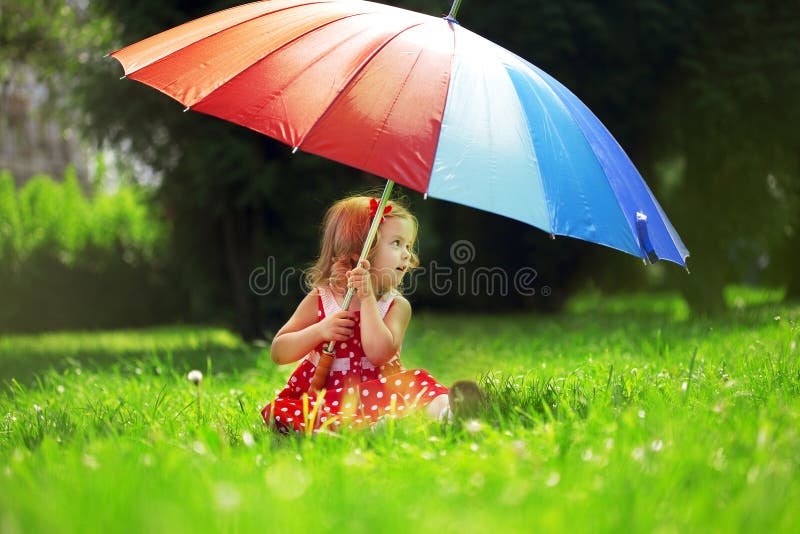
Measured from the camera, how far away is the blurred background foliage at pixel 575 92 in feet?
25.5

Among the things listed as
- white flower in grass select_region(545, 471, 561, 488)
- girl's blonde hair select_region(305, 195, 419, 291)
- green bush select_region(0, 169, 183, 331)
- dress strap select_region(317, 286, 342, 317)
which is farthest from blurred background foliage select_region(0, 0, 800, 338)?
white flower in grass select_region(545, 471, 561, 488)

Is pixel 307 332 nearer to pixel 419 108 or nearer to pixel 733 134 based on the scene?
pixel 419 108

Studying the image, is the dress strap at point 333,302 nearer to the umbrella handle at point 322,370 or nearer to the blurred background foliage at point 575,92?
the umbrella handle at point 322,370

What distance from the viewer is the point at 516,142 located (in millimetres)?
2998

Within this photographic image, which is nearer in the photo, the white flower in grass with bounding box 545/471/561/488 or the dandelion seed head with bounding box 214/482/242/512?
the dandelion seed head with bounding box 214/482/242/512

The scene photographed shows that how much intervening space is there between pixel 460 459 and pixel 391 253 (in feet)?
4.05

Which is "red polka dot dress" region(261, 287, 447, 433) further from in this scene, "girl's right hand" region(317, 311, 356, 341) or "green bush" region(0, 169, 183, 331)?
"green bush" region(0, 169, 183, 331)

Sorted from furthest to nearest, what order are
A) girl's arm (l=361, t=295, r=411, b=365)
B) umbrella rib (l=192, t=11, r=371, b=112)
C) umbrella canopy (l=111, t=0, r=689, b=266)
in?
girl's arm (l=361, t=295, r=411, b=365), umbrella rib (l=192, t=11, r=371, b=112), umbrella canopy (l=111, t=0, r=689, b=266)

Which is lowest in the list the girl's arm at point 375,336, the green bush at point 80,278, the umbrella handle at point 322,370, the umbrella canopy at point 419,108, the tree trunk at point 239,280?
the green bush at point 80,278

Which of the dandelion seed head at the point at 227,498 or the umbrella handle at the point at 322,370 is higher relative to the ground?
the dandelion seed head at the point at 227,498

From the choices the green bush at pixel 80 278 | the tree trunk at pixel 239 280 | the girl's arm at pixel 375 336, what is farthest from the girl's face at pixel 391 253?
the green bush at pixel 80 278

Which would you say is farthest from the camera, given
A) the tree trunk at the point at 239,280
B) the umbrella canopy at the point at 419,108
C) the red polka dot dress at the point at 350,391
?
the tree trunk at the point at 239,280

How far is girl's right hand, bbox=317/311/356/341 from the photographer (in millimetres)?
3367

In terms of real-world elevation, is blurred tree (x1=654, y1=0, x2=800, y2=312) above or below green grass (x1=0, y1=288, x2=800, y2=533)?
above
